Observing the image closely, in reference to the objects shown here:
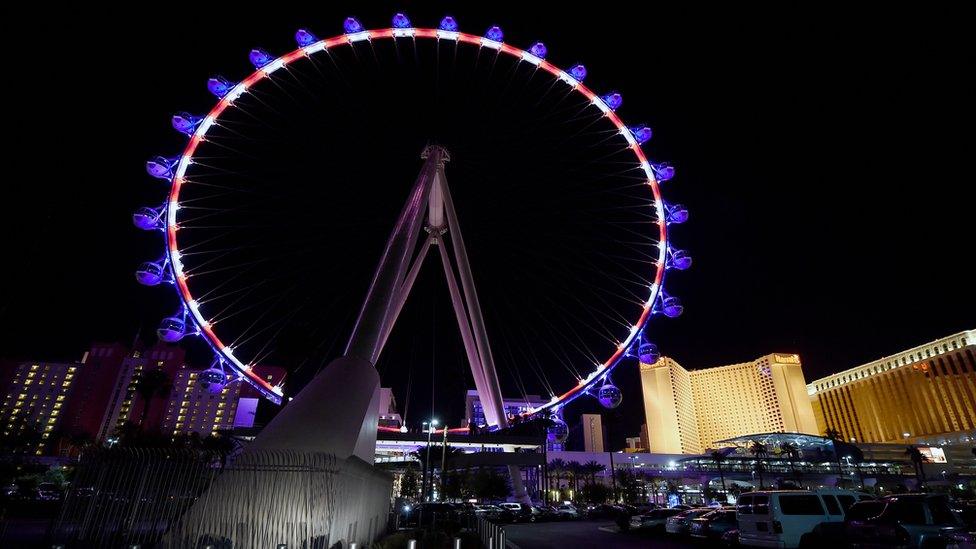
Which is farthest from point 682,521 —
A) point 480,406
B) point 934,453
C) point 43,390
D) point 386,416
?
point 43,390

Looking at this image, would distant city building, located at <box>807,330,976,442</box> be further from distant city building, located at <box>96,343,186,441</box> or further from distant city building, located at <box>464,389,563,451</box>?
distant city building, located at <box>96,343,186,441</box>

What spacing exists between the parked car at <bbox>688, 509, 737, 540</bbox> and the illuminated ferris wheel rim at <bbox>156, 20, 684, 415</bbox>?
8.89 metres

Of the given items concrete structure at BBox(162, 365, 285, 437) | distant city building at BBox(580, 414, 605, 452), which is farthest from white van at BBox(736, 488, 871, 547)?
distant city building at BBox(580, 414, 605, 452)

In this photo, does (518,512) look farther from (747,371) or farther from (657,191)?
(747,371)

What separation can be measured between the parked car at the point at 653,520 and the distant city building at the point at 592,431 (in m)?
168

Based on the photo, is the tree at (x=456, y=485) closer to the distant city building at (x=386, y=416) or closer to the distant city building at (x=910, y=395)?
the distant city building at (x=386, y=416)

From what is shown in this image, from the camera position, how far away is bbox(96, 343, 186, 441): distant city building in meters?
129

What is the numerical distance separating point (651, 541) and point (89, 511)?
62.9 feet

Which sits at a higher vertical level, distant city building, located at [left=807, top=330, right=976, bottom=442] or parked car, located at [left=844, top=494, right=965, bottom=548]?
distant city building, located at [left=807, top=330, right=976, bottom=442]

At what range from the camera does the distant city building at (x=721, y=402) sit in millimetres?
148750

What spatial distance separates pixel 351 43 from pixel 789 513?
25.9m

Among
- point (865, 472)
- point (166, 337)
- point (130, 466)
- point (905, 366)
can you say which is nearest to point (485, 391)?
point (166, 337)

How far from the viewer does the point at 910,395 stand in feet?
405

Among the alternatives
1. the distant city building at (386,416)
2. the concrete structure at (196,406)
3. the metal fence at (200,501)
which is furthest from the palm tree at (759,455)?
the concrete structure at (196,406)
